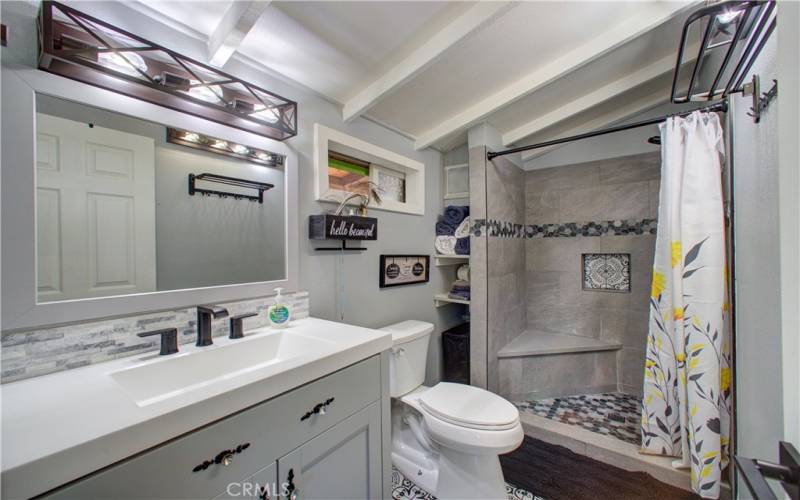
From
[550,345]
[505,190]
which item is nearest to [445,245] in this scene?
[505,190]

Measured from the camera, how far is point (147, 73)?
3.40 feet

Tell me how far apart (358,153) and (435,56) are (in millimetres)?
723

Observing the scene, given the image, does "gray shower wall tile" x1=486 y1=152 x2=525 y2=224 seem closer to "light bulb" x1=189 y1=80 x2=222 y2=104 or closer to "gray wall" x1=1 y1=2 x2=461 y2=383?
"gray wall" x1=1 y1=2 x2=461 y2=383

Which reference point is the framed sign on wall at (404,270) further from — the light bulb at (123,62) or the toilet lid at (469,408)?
the light bulb at (123,62)

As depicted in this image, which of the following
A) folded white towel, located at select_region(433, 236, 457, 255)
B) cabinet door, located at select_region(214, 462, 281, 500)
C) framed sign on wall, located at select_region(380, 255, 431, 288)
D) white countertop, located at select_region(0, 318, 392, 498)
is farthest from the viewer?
folded white towel, located at select_region(433, 236, 457, 255)


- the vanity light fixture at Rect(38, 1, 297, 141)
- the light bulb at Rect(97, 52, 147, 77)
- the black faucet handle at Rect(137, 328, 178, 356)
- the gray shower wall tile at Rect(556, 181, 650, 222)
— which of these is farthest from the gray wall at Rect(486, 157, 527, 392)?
the light bulb at Rect(97, 52, 147, 77)

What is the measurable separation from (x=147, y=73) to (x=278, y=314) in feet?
3.26

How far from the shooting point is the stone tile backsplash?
0.83 m

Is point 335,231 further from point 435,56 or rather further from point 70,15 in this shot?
point 70,15

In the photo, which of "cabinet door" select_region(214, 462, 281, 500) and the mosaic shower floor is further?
the mosaic shower floor

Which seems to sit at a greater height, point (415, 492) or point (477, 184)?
point (477, 184)

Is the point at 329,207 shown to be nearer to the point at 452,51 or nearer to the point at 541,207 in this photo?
the point at 452,51

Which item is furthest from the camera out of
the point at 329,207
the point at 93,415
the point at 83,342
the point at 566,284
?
the point at 566,284

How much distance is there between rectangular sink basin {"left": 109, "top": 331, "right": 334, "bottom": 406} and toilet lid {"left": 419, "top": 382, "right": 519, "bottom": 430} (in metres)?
0.77
